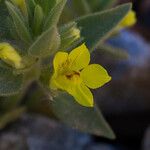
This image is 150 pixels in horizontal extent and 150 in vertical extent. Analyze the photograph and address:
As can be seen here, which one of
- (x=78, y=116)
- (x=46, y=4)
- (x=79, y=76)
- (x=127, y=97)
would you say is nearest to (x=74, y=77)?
(x=79, y=76)

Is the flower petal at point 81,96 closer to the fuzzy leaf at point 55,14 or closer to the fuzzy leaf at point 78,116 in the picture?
the fuzzy leaf at point 55,14

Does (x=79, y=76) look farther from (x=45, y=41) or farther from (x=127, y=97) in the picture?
(x=127, y=97)

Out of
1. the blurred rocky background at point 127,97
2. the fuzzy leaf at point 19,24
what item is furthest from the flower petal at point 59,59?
the blurred rocky background at point 127,97

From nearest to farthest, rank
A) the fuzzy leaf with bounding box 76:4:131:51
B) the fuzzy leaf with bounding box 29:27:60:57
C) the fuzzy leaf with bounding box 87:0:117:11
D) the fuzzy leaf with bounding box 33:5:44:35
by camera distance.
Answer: the fuzzy leaf with bounding box 29:27:60:57 < the fuzzy leaf with bounding box 33:5:44:35 < the fuzzy leaf with bounding box 76:4:131:51 < the fuzzy leaf with bounding box 87:0:117:11

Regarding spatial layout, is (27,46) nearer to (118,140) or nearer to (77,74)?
(77,74)

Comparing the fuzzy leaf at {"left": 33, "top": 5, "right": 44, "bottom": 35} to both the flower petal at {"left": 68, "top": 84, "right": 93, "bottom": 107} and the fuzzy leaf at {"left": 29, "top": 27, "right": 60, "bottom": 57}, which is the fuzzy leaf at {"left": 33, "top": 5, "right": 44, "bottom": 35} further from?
the flower petal at {"left": 68, "top": 84, "right": 93, "bottom": 107}

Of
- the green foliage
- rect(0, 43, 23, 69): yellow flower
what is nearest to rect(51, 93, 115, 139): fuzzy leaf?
the green foliage
